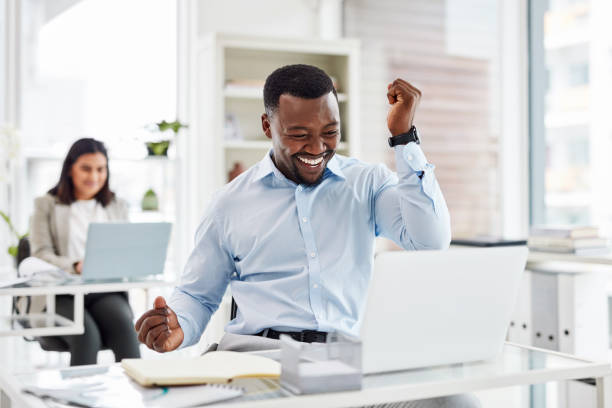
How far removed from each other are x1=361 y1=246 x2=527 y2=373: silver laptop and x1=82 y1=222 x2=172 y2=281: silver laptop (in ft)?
5.56

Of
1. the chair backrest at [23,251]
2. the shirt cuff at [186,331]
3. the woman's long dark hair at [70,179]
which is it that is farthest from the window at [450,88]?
the shirt cuff at [186,331]

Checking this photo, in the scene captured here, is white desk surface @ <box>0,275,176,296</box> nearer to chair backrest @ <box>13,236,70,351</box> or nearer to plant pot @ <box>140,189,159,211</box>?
chair backrest @ <box>13,236,70,351</box>

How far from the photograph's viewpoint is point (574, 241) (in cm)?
267

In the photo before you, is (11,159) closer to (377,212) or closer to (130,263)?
(130,263)

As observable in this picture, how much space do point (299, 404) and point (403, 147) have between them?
69 centimetres

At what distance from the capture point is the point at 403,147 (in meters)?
1.45

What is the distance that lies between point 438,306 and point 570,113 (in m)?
2.58

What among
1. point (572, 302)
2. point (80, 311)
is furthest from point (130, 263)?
point (572, 302)

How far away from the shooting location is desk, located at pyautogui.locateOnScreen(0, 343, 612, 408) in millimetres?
926

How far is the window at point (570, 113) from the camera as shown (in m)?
3.15

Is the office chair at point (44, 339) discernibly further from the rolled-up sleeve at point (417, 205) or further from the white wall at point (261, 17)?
the white wall at point (261, 17)

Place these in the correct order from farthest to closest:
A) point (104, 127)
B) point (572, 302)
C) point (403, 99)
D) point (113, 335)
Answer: point (104, 127), point (113, 335), point (572, 302), point (403, 99)

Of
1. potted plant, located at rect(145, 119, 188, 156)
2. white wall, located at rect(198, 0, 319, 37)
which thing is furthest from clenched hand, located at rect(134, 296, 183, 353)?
white wall, located at rect(198, 0, 319, 37)

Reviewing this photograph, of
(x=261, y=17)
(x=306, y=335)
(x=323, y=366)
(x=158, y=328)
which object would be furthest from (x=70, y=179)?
(x=323, y=366)
